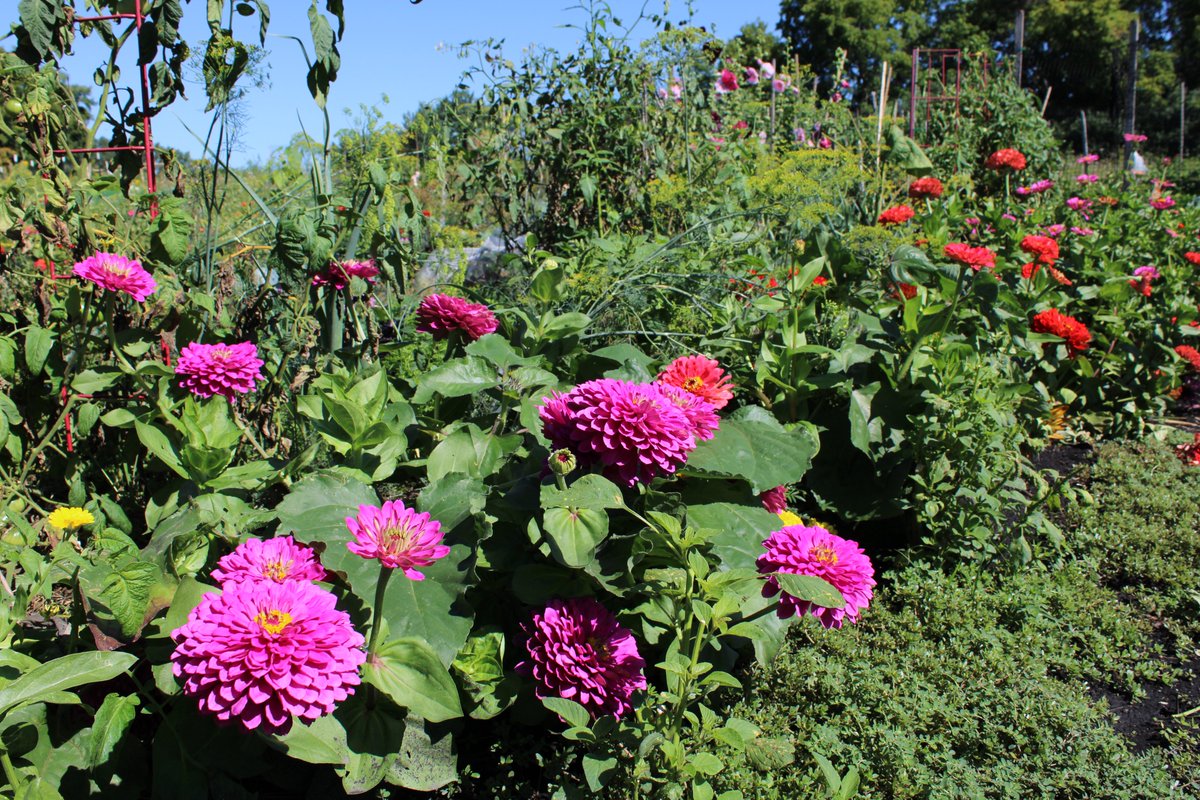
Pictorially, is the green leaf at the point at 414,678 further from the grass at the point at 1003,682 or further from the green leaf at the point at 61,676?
the grass at the point at 1003,682

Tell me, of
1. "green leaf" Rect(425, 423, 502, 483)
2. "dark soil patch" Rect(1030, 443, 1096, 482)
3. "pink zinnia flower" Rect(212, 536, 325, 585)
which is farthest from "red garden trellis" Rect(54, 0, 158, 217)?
"dark soil patch" Rect(1030, 443, 1096, 482)

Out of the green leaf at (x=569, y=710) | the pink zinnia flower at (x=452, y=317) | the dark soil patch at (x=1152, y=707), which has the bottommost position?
the dark soil patch at (x=1152, y=707)

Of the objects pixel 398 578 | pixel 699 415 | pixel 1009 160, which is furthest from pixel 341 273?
pixel 1009 160

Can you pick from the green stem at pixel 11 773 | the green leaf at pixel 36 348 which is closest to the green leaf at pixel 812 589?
the green stem at pixel 11 773

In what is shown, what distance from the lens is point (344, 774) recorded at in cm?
148

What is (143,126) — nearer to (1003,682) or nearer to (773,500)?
(773,500)

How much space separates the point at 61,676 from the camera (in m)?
1.31

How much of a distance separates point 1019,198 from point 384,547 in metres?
7.29

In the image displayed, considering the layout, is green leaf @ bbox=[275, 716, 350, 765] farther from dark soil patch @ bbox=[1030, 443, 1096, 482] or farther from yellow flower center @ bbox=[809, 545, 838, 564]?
dark soil patch @ bbox=[1030, 443, 1096, 482]

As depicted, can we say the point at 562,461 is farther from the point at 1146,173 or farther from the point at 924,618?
the point at 1146,173

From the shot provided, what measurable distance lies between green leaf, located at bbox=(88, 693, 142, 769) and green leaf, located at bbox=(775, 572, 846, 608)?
1146 mm

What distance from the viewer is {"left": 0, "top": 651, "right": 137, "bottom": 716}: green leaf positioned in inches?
49.8

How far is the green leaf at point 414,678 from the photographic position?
4.89 ft

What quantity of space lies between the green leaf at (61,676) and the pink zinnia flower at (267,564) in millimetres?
199
